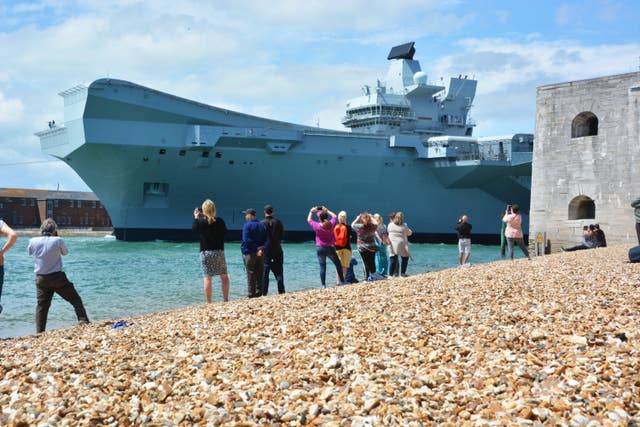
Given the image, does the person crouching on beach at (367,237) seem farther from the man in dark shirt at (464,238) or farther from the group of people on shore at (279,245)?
the man in dark shirt at (464,238)

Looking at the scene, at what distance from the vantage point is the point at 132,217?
36969mm

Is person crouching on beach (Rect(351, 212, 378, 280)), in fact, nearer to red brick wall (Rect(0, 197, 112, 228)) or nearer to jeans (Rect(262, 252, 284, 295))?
jeans (Rect(262, 252, 284, 295))

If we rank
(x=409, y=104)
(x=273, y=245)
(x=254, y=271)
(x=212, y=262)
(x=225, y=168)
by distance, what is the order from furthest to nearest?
1. (x=409, y=104)
2. (x=225, y=168)
3. (x=273, y=245)
4. (x=254, y=271)
5. (x=212, y=262)

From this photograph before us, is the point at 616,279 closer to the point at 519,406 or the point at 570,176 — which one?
the point at 519,406

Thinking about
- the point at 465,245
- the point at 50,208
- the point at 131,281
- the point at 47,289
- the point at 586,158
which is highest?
the point at 586,158

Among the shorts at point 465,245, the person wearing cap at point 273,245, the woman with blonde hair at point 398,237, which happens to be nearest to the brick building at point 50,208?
the shorts at point 465,245

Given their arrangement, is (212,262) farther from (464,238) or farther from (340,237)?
(464,238)

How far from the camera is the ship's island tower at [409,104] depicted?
44.3 metres

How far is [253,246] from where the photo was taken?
380 inches

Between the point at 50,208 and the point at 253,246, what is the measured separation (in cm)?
6852

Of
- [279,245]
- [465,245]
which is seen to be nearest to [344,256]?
[279,245]

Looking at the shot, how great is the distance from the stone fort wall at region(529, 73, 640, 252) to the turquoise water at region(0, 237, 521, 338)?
4.49 meters

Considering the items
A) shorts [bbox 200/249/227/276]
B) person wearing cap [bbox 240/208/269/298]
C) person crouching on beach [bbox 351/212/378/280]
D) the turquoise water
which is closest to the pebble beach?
shorts [bbox 200/249/227/276]

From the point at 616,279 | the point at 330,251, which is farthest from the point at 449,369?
the point at 330,251
